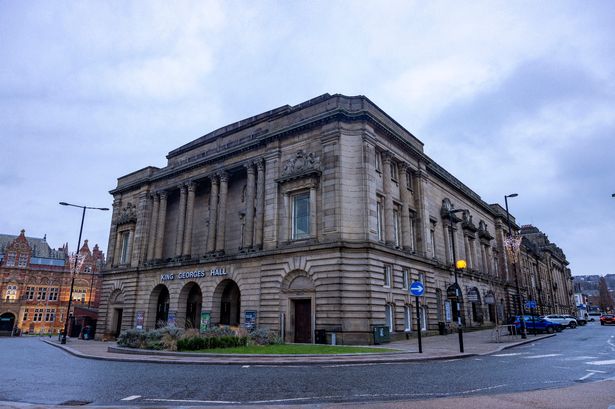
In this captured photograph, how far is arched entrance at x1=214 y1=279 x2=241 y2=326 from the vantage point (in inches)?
1405

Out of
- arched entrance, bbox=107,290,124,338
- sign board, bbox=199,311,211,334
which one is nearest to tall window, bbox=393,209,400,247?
sign board, bbox=199,311,211,334

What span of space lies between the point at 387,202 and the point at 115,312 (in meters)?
33.0

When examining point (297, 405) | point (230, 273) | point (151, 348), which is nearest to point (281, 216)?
point (230, 273)

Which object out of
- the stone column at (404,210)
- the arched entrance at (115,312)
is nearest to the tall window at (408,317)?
the stone column at (404,210)

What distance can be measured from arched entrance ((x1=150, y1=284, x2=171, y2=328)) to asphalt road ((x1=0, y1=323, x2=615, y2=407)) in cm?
2506

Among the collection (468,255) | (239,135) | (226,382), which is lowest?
(226,382)

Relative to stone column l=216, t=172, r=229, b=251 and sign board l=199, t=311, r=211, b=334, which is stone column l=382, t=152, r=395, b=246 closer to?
stone column l=216, t=172, r=229, b=251

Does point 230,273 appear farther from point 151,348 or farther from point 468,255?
point 468,255

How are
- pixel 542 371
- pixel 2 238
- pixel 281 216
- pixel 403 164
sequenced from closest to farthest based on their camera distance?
pixel 542 371 → pixel 281 216 → pixel 403 164 → pixel 2 238

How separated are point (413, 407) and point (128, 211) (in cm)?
4653

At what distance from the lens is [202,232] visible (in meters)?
41.8

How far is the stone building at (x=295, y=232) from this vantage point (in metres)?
28.3

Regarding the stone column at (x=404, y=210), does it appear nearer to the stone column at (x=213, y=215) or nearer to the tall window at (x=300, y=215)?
the tall window at (x=300, y=215)

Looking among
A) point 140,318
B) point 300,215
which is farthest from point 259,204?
point 140,318
